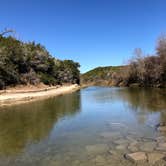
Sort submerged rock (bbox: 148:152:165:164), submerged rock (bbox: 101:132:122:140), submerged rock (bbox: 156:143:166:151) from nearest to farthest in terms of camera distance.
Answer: submerged rock (bbox: 148:152:165:164)
submerged rock (bbox: 156:143:166:151)
submerged rock (bbox: 101:132:122:140)

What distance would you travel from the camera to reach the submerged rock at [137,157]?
735 cm

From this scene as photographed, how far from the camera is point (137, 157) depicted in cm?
754

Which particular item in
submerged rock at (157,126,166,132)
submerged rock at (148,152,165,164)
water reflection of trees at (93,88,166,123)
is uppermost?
water reflection of trees at (93,88,166,123)

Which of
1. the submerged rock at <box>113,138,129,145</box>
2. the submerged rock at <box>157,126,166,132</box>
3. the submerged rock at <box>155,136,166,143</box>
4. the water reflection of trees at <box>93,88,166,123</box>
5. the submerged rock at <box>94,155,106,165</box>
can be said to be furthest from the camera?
the water reflection of trees at <box>93,88,166,123</box>

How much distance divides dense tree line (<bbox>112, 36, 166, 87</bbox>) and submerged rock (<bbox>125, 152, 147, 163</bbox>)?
45.8 meters

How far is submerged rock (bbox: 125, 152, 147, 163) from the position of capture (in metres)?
7.35

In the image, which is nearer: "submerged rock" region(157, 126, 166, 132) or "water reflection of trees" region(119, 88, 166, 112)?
"submerged rock" region(157, 126, 166, 132)

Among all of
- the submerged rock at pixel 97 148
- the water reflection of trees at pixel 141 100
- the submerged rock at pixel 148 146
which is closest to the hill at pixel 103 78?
the water reflection of trees at pixel 141 100

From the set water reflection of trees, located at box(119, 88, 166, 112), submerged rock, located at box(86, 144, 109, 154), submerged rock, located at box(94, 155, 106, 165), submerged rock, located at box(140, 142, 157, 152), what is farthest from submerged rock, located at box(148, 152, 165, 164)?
water reflection of trees, located at box(119, 88, 166, 112)

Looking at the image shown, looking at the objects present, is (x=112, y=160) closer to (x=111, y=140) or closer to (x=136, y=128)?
(x=111, y=140)

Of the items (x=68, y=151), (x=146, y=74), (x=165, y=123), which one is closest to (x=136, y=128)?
(x=165, y=123)

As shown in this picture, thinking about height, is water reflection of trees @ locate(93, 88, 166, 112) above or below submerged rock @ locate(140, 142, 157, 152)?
above

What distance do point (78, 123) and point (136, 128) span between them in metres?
3.84

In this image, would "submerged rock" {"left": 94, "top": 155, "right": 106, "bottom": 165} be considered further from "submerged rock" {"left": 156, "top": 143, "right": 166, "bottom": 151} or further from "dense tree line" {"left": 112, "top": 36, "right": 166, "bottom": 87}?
"dense tree line" {"left": 112, "top": 36, "right": 166, "bottom": 87}
